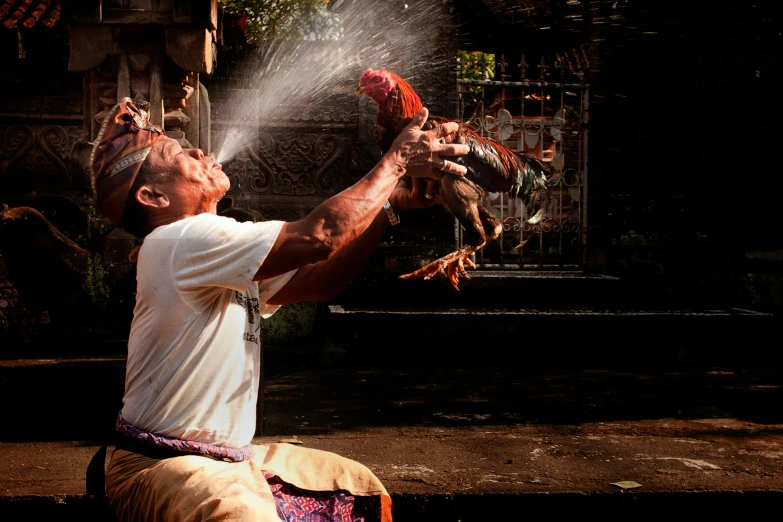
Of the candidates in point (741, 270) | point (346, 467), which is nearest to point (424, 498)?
point (346, 467)

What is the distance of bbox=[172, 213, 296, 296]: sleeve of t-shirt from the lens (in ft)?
7.78

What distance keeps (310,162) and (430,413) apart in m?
4.42

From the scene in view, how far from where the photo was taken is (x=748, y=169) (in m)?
9.73

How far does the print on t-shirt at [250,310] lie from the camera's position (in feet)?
8.47

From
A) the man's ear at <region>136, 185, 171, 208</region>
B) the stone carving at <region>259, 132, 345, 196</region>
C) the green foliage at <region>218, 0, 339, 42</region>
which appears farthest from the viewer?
the green foliage at <region>218, 0, 339, 42</region>

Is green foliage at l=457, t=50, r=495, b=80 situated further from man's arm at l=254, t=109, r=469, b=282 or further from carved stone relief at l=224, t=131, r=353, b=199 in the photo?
man's arm at l=254, t=109, r=469, b=282

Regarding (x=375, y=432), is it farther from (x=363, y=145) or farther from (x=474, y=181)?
(x=363, y=145)

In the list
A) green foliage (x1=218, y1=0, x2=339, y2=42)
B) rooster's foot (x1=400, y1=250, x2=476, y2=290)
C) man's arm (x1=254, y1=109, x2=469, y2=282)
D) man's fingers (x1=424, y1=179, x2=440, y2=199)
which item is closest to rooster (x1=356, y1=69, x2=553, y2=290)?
rooster's foot (x1=400, y1=250, x2=476, y2=290)

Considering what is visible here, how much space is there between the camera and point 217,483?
7.39 feet

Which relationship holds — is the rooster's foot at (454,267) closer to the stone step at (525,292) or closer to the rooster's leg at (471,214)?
the rooster's leg at (471,214)

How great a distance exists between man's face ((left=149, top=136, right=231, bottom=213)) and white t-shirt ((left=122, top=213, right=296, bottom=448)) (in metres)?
0.13

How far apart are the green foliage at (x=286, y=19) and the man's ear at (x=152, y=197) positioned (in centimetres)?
787

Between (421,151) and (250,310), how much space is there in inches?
29.1

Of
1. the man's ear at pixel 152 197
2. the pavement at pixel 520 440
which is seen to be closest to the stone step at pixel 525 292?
the pavement at pixel 520 440
